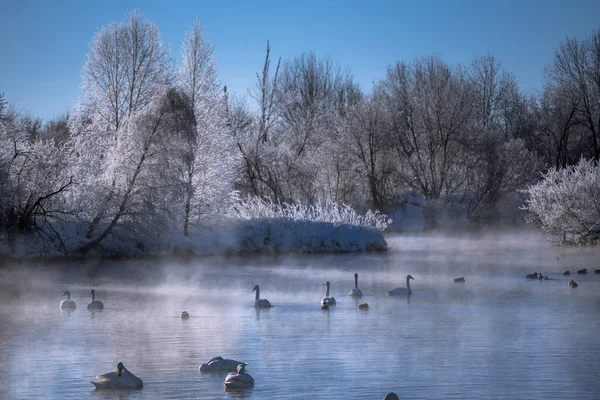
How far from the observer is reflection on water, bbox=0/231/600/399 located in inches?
343

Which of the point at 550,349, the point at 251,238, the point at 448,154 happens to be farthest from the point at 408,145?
the point at 550,349

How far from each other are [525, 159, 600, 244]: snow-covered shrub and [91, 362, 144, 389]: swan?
22.0 meters

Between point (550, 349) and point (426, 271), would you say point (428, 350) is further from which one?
point (426, 271)

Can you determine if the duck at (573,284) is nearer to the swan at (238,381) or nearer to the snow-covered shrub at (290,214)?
the swan at (238,381)

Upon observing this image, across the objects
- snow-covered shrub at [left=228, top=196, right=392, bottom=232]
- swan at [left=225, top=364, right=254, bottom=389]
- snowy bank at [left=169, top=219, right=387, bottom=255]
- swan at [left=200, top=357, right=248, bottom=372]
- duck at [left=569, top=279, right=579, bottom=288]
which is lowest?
swan at [left=225, top=364, right=254, bottom=389]

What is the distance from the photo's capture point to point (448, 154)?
41281 millimetres

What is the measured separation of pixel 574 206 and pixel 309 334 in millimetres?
18169

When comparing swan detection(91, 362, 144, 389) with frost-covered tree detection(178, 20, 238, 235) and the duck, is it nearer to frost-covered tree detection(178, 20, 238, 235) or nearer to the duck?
the duck

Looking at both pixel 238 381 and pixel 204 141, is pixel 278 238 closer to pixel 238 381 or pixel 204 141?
pixel 204 141

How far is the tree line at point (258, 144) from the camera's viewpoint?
84.9 ft

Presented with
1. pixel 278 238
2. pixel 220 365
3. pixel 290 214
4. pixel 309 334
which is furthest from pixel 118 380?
pixel 290 214

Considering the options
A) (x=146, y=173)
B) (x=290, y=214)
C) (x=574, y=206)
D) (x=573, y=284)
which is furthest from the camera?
(x=290, y=214)

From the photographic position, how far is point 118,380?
8359 mm

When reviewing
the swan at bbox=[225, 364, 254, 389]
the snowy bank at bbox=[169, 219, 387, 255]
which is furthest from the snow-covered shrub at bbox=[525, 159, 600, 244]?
the swan at bbox=[225, 364, 254, 389]
